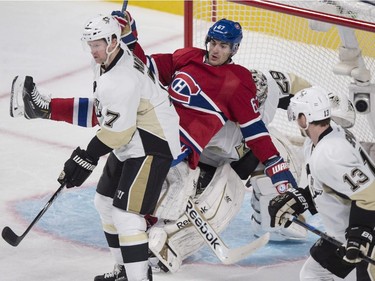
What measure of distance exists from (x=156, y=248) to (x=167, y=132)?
490mm

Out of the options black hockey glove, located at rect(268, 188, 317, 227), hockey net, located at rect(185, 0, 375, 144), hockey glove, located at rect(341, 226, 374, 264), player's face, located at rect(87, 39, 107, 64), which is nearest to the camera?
hockey glove, located at rect(341, 226, 374, 264)

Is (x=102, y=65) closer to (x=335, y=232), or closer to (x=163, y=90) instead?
(x=163, y=90)

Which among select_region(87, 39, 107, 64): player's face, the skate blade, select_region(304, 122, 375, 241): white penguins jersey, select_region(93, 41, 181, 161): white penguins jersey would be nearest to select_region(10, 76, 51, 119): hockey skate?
the skate blade

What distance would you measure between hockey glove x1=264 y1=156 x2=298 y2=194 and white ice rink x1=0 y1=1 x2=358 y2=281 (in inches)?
13.8

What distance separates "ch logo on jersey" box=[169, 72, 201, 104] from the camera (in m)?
4.75

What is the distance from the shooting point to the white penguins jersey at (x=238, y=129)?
4.89 metres

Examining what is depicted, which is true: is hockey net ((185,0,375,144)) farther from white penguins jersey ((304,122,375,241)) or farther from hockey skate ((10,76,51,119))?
white penguins jersey ((304,122,375,241))

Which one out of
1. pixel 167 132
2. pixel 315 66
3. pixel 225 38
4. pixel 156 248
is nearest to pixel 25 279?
pixel 156 248

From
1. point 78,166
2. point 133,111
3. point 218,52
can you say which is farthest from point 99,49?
point 218,52

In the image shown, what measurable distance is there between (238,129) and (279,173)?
0.92 feet

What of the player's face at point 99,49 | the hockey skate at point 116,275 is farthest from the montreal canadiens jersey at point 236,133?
the player's face at point 99,49

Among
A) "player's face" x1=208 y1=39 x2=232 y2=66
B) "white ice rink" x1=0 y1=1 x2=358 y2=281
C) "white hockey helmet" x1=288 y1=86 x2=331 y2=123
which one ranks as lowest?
"white ice rink" x1=0 y1=1 x2=358 y2=281

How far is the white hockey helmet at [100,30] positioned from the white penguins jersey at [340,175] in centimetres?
81

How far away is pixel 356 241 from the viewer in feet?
13.0
